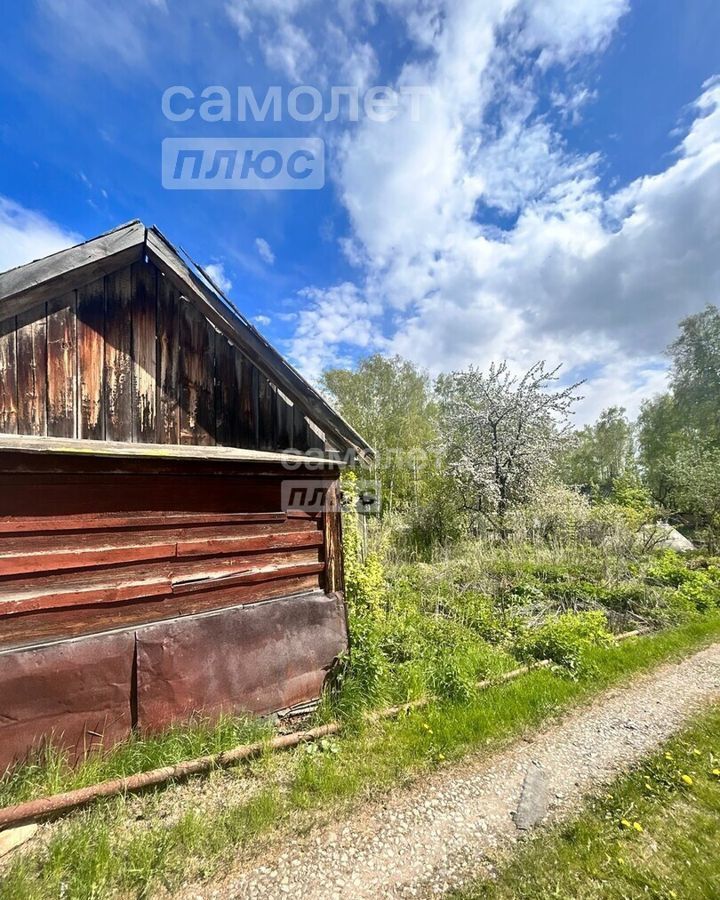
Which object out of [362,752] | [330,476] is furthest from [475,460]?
[362,752]

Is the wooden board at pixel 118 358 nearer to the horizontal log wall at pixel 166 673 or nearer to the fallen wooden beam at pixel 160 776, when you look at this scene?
the horizontal log wall at pixel 166 673

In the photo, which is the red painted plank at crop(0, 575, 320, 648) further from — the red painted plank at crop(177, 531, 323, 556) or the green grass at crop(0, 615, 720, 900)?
the green grass at crop(0, 615, 720, 900)

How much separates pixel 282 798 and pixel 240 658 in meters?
1.20

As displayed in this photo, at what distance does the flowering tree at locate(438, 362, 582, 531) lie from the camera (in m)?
13.0

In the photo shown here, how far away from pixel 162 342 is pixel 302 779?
4180mm

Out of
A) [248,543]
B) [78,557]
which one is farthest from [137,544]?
[248,543]

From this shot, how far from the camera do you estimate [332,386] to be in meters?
23.2

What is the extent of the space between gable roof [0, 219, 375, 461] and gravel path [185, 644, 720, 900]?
3205 millimetres

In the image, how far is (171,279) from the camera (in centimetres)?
379

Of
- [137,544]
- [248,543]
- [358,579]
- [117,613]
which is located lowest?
[358,579]

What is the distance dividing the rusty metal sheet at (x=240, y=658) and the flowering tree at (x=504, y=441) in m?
9.42

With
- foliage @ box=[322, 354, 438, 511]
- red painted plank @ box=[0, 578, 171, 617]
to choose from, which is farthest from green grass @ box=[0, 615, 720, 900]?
foliage @ box=[322, 354, 438, 511]

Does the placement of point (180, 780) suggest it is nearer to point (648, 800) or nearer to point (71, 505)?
point (71, 505)

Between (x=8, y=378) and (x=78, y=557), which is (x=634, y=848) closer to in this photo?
(x=78, y=557)
